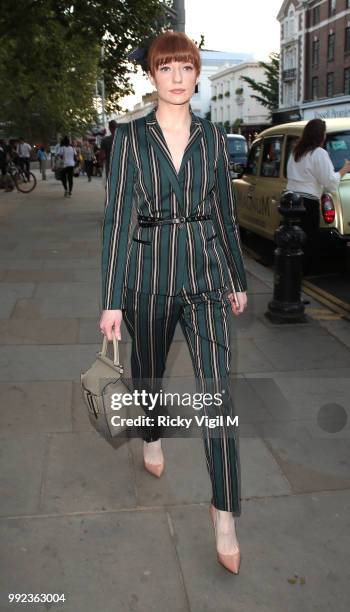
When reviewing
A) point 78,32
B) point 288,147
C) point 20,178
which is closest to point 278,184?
point 288,147

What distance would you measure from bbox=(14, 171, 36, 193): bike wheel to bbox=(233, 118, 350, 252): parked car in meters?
13.5

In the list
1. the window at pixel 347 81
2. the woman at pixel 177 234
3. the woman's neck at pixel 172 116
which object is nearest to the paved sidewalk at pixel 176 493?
the woman at pixel 177 234

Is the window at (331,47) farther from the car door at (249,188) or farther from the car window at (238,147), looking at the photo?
the car door at (249,188)

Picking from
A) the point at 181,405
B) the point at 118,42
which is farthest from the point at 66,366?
the point at 118,42

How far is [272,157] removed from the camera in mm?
8859

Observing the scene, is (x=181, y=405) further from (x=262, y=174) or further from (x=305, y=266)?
(x=262, y=174)

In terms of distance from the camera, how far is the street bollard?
5.71 metres

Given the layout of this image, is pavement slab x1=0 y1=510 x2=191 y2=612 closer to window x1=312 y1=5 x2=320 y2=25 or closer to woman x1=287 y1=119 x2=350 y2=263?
woman x1=287 y1=119 x2=350 y2=263

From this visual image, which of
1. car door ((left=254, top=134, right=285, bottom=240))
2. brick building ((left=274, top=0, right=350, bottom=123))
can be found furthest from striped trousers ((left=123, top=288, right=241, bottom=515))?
brick building ((left=274, top=0, right=350, bottom=123))

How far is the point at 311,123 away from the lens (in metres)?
7.24

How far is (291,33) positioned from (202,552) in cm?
6699

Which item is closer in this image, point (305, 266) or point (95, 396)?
point (95, 396)

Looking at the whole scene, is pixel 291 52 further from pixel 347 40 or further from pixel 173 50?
pixel 173 50

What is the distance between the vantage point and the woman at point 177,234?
2357 mm
